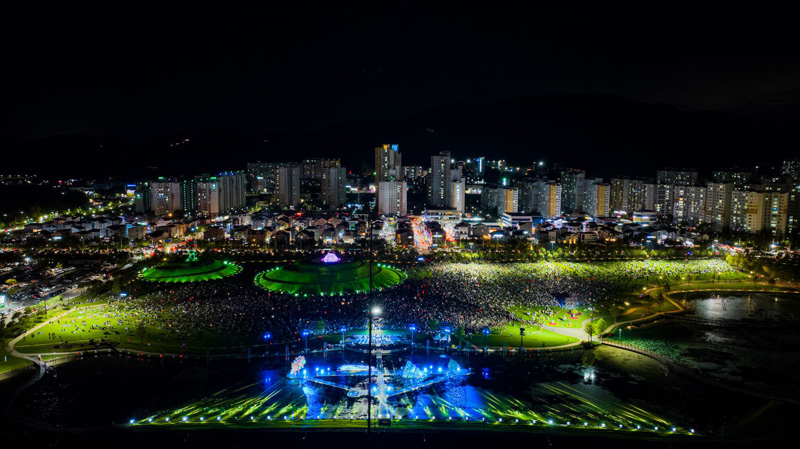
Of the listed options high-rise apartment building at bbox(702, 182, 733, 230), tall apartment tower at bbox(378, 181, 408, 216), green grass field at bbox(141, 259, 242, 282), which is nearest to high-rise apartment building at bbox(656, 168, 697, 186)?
high-rise apartment building at bbox(702, 182, 733, 230)

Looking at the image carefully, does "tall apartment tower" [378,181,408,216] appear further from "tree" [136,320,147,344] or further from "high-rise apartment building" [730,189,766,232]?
"tree" [136,320,147,344]

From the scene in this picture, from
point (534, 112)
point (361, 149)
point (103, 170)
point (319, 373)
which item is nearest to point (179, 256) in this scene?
point (319, 373)

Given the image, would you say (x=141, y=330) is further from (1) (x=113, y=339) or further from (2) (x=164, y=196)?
(2) (x=164, y=196)

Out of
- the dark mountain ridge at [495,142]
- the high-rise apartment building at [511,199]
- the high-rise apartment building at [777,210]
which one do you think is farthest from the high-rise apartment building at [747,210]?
the dark mountain ridge at [495,142]

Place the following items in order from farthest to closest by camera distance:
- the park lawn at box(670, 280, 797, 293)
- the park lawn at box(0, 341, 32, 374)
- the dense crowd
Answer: the park lawn at box(670, 280, 797, 293), the dense crowd, the park lawn at box(0, 341, 32, 374)

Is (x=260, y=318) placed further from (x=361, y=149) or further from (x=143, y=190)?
(x=361, y=149)

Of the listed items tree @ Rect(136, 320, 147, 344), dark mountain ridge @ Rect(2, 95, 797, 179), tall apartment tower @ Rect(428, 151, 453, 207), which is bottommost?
tree @ Rect(136, 320, 147, 344)

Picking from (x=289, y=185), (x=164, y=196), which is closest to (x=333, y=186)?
(x=289, y=185)

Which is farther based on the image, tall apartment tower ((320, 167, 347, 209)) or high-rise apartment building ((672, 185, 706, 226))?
tall apartment tower ((320, 167, 347, 209))
